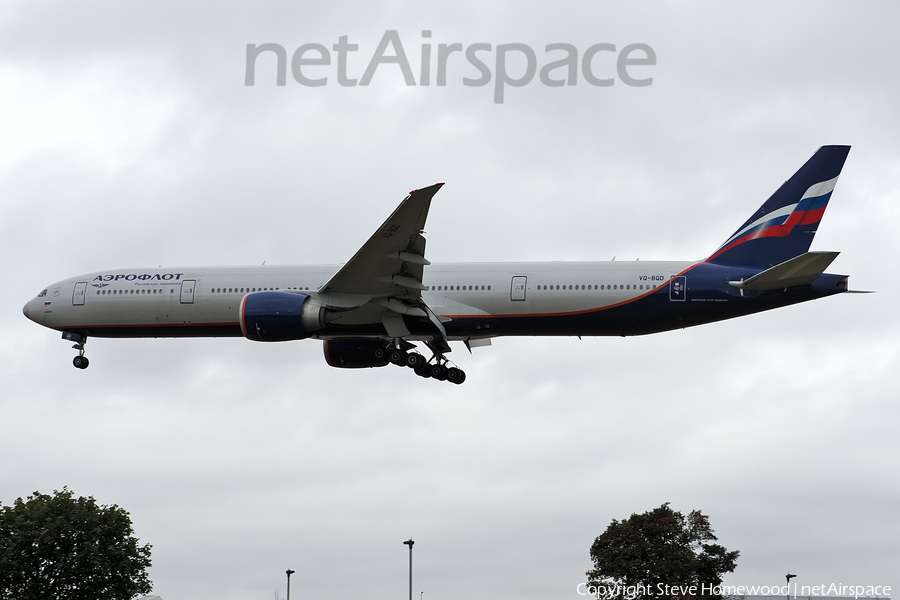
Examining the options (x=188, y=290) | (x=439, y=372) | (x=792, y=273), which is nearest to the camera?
(x=792, y=273)

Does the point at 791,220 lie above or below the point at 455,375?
above

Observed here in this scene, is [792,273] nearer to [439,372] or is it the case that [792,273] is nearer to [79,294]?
[439,372]

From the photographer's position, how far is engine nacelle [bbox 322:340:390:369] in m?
42.7

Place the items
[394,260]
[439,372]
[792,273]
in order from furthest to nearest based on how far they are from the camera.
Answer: [439,372], [394,260], [792,273]

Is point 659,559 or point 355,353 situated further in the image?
point 659,559

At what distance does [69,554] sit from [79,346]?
12643mm

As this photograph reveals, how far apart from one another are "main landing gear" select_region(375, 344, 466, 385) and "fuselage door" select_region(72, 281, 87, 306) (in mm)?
11235

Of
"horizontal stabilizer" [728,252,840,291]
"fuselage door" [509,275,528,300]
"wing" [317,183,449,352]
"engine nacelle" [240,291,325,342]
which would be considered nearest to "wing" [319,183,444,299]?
"wing" [317,183,449,352]

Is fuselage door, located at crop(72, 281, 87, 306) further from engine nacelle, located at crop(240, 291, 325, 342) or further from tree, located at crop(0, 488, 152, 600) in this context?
tree, located at crop(0, 488, 152, 600)

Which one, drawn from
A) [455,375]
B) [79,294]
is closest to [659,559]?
[455,375]

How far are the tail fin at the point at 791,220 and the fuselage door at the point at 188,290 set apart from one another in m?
17.5

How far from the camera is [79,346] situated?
4484 cm

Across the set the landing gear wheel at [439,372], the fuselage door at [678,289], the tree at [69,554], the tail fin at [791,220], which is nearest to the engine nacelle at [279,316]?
the landing gear wheel at [439,372]

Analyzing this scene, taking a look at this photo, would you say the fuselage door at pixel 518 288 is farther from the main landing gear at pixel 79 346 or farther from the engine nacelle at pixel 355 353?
the main landing gear at pixel 79 346
